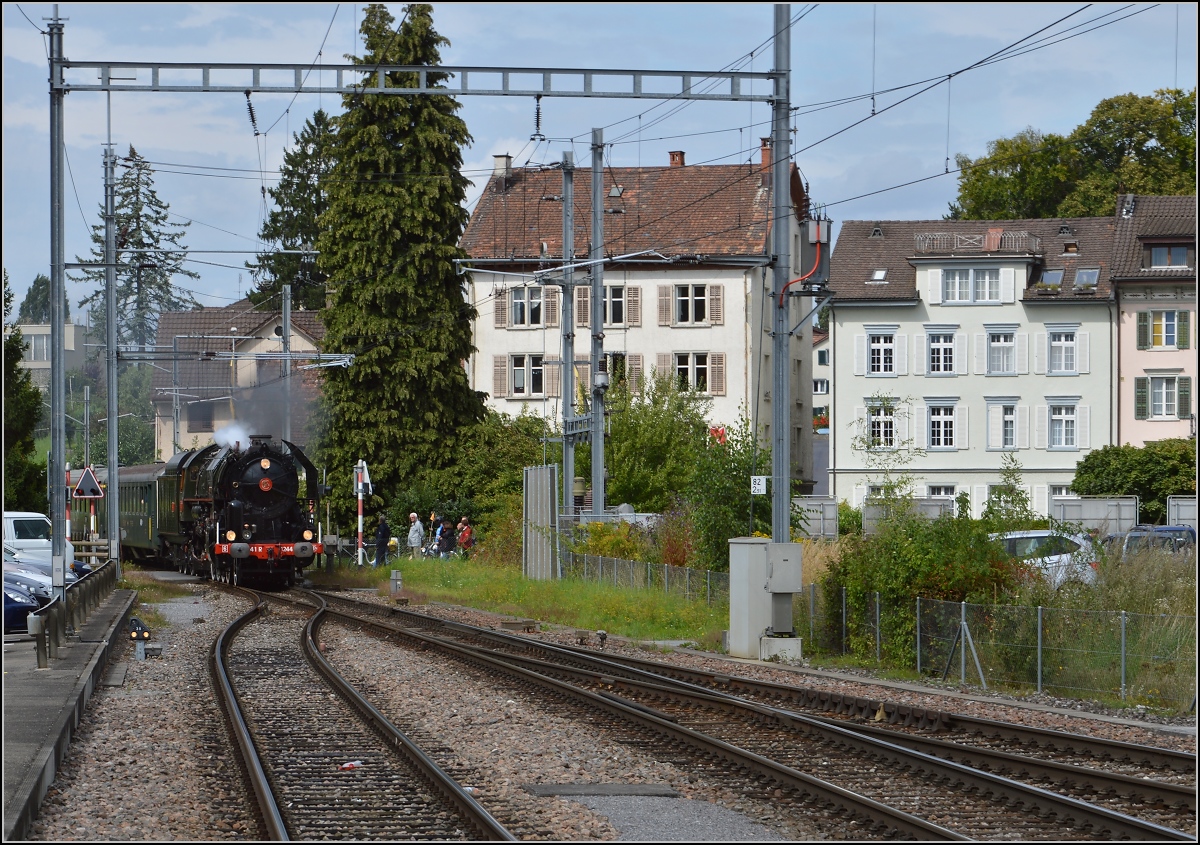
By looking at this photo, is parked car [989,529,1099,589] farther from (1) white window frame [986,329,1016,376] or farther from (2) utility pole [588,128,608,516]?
(1) white window frame [986,329,1016,376]

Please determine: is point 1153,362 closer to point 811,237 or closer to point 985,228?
point 985,228

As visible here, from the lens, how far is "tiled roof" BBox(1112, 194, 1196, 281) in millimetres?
57500

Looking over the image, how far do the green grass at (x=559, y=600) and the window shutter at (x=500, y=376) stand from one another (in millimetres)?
21353

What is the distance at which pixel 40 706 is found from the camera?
14.4 m

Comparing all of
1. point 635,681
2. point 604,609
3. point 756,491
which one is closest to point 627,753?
point 635,681

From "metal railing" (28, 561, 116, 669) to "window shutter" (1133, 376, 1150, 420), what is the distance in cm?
4229

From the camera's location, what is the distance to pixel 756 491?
2145 cm

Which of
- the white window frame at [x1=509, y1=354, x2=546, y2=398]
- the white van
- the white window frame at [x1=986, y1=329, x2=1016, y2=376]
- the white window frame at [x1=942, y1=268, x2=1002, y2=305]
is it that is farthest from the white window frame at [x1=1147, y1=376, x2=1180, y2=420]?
the white van

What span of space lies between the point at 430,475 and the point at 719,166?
21904mm

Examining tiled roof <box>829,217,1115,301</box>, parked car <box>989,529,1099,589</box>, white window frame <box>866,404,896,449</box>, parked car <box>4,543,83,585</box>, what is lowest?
parked car <box>4,543,83,585</box>

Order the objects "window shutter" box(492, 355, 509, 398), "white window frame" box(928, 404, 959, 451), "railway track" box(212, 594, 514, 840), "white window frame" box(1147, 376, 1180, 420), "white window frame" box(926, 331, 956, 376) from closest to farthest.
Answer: "railway track" box(212, 594, 514, 840) → "white window frame" box(1147, 376, 1180, 420) → "white window frame" box(926, 331, 956, 376) → "white window frame" box(928, 404, 959, 451) → "window shutter" box(492, 355, 509, 398)

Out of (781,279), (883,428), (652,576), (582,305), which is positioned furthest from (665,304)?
(781,279)

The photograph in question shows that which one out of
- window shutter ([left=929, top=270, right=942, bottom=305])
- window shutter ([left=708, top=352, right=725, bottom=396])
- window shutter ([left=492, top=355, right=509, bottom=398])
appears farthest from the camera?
window shutter ([left=492, top=355, right=509, bottom=398])

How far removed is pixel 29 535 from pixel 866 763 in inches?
1095
